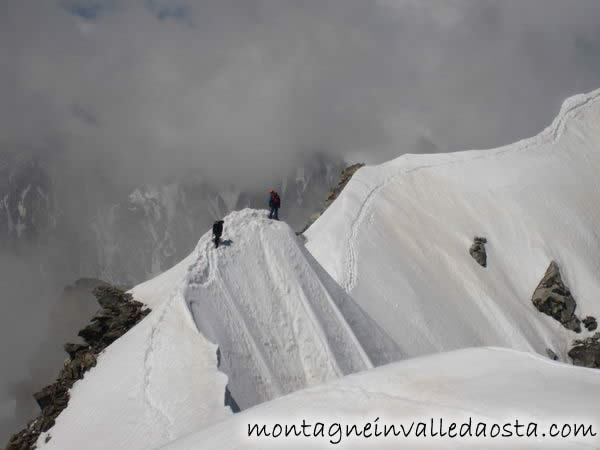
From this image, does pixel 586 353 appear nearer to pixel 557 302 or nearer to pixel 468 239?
pixel 557 302

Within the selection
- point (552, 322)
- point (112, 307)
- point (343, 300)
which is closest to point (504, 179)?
point (552, 322)

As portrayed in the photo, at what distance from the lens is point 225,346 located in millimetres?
17250

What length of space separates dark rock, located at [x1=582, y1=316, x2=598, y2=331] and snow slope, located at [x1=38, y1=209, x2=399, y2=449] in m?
17.9

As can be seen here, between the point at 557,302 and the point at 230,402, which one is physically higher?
the point at 230,402

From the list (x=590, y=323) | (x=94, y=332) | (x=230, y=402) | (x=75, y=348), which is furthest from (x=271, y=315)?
(x=590, y=323)

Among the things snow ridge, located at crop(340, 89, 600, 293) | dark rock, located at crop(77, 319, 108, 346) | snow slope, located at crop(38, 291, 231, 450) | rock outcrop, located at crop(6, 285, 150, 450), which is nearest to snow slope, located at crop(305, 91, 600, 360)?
snow ridge, located at crop(340, 89, 600, 293)

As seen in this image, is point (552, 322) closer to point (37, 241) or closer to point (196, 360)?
point (196, 360)

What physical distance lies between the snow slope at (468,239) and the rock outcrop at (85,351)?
1033 centimetres

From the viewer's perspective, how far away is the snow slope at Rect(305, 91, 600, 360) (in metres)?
27.7

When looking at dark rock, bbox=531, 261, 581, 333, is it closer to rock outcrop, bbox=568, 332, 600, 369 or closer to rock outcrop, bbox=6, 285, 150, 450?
rock outcrop, bbox=568, 332, 600, 369

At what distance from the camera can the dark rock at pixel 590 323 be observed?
32.4m

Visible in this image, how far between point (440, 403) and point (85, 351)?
1741 cm

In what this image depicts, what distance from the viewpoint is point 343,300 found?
21.3 metres

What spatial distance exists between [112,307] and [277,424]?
16331 mm
